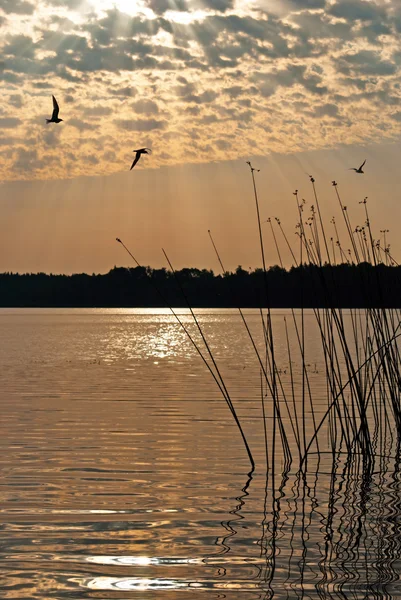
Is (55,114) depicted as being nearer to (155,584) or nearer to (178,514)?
(178,514)

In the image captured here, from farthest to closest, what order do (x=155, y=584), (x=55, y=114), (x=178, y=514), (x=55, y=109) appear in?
(x=55, y=109)
(x=55, y=114)
(x=178, y=514)
(x=155, y=584)

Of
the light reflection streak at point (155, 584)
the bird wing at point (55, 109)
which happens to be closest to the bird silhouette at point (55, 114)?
the bird wing at point (55, 109)

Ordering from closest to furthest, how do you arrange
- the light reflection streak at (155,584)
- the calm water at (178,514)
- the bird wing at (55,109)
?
1. the light reflection streak at (155,584)
2. the calm water at (178,514)
3. the bird wing at (55,109)

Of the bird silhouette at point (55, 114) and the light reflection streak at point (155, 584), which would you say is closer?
the light reflection streak at point (155, 584)

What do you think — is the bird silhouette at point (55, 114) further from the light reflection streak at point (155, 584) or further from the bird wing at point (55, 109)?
the light reflection streak at point (155, 584)

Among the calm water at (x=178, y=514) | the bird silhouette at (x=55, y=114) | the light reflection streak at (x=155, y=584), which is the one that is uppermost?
the bird silhouette at (x=55, y=114)

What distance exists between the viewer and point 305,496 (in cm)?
843

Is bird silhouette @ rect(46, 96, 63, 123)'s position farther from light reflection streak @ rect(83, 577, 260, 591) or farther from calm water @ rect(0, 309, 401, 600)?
light reflection streak @ rect(83, 577, 260, 591)

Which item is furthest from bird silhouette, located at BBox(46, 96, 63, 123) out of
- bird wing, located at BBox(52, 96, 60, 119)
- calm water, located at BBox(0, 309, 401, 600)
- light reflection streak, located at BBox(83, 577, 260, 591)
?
light reflection streak, located at BBox(83, 577, 260, 591)

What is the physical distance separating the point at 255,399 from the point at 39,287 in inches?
6400

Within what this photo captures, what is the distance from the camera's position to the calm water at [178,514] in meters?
5.79

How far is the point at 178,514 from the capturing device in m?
7.66

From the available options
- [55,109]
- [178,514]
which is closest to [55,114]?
[55,109]

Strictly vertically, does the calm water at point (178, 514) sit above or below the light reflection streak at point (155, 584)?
below
